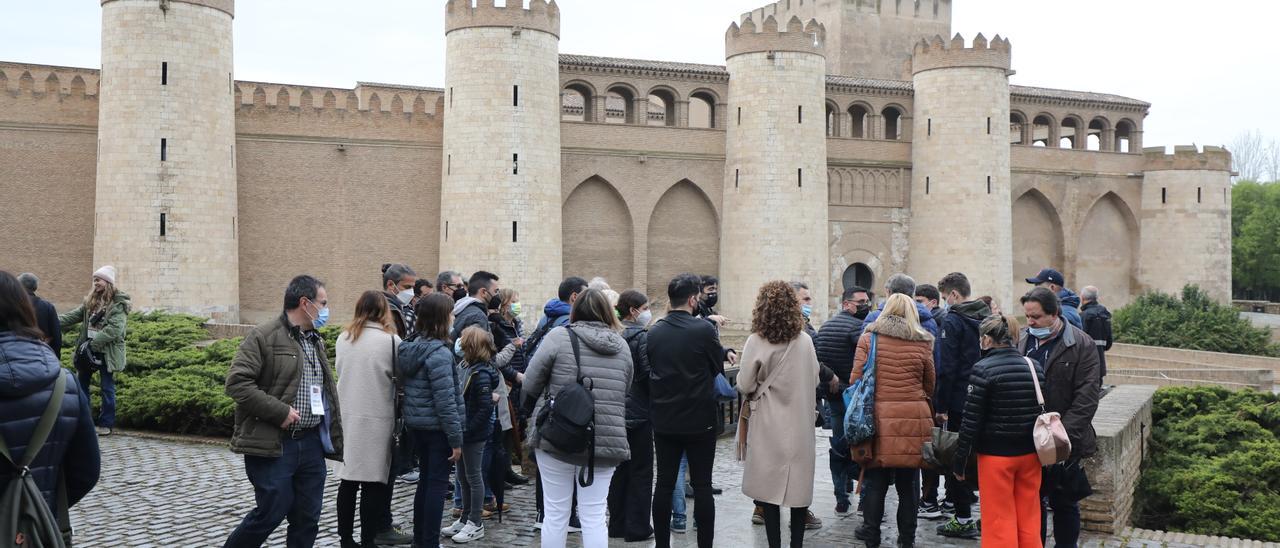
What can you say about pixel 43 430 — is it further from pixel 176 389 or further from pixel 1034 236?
pixel 1034 236

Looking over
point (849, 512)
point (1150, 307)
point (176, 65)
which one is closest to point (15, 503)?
point (849, 512)

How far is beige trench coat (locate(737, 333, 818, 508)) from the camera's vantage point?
646cm

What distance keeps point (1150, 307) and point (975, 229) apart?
4.80 m

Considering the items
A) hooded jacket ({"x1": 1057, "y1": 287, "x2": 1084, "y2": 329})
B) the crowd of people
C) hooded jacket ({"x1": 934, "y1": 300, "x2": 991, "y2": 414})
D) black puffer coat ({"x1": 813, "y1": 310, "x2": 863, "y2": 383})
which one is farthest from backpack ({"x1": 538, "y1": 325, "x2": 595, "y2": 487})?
hooded jacket ({"x1": 1057, "y1": 287, "x2": 1084, "y2": 329})

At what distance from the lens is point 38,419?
3.93 meters

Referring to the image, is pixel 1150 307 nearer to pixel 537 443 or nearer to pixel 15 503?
pixel 537 443

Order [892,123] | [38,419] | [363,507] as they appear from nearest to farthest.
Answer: [38,419], [363,507], [892,123]

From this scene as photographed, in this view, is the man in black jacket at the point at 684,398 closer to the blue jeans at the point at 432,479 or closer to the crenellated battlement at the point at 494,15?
the blue jeans at the point at 432,479

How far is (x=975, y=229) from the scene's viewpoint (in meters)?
29.4

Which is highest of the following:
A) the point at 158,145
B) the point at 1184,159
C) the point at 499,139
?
the point at 1184,159

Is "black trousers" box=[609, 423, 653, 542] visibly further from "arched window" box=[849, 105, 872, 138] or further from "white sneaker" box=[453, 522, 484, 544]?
"arched window" box=[849, 105, 872, 138]

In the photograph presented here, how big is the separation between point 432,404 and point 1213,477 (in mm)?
7462

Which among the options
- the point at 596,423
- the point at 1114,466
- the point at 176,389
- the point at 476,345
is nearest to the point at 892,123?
the point at 176,389

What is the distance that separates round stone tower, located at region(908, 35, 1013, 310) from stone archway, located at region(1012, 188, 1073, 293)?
8.29 feet
